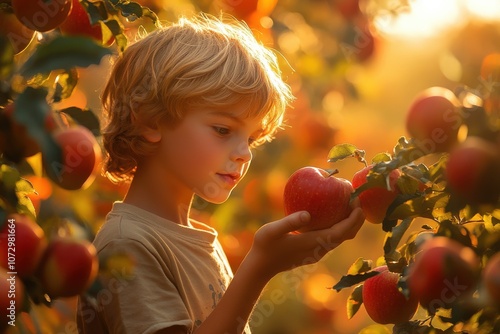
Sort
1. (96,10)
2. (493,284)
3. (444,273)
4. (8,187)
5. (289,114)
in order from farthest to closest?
(289,114), (96,10), (8,187), (444,273), (493,284)

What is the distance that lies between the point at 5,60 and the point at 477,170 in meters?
0.44

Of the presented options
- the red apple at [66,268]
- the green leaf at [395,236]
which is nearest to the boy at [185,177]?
the green leaf at [395,236]

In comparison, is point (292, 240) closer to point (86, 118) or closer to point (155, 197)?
point (155, 197)

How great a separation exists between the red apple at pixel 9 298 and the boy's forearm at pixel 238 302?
1.45ft

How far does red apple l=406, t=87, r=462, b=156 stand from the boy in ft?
0.93

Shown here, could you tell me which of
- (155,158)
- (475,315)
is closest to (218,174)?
(155,158)

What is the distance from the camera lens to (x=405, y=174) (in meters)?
0.94

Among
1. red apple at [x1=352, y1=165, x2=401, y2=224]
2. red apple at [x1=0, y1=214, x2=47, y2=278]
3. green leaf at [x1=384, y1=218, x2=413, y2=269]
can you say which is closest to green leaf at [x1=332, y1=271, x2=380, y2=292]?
green leaf at [x1=384, y1=218, x2=413, y2=269]

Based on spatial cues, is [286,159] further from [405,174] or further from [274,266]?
[405,174]

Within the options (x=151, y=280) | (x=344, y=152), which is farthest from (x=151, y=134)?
(x=344, y=152)

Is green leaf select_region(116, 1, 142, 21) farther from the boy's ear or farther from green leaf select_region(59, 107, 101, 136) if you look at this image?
the boy's ear

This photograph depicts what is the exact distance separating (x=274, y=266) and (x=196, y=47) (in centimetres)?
43

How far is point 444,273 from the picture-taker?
748 millimetres

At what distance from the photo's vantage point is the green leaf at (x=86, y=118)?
88 centimetres
